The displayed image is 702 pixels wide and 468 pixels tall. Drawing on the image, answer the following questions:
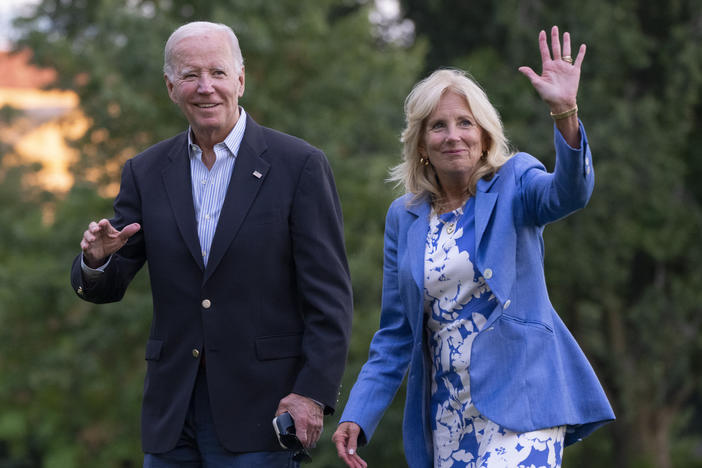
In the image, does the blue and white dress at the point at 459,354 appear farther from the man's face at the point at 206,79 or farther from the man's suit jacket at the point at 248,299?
the man's face at the point at 206,79

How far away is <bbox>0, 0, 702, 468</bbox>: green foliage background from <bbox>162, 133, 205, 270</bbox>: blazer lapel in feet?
32.6

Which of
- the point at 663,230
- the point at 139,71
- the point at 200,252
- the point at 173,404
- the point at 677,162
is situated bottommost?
the point at 173,404

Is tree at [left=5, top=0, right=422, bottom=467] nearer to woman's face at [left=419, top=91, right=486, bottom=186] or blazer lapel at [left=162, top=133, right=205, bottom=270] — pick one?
blazer lapel at [left=162, top=133, right=205, bottom=270]

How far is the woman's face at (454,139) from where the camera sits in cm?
388

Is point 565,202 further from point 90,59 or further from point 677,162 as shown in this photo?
point 677,162

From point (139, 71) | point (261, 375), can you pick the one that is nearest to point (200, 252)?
point (261, 375)

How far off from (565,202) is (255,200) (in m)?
1.11

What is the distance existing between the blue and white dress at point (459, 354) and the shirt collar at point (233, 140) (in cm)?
78

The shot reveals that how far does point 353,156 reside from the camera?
15.1 metres

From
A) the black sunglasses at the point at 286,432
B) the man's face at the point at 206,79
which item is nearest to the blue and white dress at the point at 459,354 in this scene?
the black sunglasses at the point at 286,432

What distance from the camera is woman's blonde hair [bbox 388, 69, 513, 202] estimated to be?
3.88 metres

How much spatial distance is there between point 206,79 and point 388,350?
3.90 ft

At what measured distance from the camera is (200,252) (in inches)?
152

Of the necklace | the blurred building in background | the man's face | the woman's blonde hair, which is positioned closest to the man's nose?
the man's face
